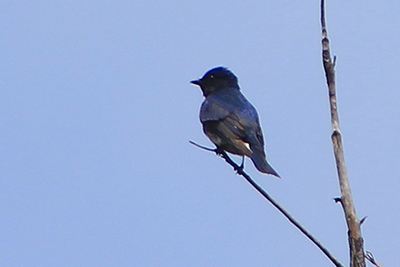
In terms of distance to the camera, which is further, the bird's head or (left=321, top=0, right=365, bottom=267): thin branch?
the bird's head

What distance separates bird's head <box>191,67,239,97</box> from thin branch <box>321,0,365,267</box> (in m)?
5.81

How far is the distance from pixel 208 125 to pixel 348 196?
187 inches

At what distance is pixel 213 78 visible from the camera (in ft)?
31.4

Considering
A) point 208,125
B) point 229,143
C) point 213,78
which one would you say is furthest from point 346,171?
point 213,78

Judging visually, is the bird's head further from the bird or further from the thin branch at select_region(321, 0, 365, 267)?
the thin branch at select_region(321, 0, 365, 267)

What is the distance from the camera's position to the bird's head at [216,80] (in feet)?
31.0

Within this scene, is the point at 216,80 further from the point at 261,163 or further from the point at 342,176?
the point at 342,176

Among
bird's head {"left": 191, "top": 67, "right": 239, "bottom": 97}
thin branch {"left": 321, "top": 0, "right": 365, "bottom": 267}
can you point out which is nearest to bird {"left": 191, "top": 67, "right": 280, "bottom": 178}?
bird's head {"left": 191, "top": 67, "right": 239, "bottom": 97}

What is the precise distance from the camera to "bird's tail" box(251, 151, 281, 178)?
652 cm

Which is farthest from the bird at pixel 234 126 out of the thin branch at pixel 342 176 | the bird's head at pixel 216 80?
the thin branch at pixel 342 176

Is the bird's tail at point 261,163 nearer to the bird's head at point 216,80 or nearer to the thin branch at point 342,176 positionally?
the bird's head at point 216,80

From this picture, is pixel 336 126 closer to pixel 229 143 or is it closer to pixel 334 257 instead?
pixel 334 257

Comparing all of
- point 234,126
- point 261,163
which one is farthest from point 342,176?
point 234,126

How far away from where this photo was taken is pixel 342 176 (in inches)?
125
